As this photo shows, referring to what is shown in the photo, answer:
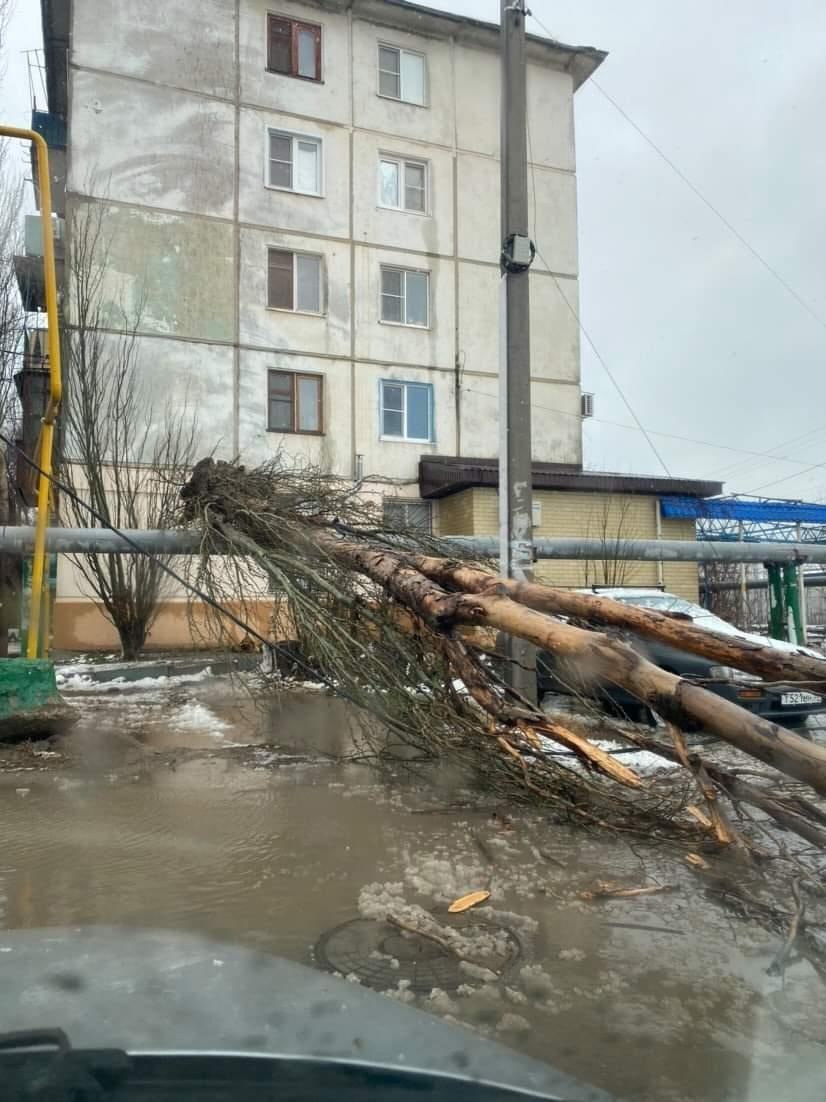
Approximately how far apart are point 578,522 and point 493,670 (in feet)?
45.3

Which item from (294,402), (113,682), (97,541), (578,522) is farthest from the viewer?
(578,522)

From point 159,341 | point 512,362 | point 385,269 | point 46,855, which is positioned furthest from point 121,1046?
point 385,269

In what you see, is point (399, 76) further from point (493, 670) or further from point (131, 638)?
point (493, 670)

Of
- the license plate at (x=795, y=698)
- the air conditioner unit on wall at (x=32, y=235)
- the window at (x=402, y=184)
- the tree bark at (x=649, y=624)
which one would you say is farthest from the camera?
the window at (x=402, y=184)

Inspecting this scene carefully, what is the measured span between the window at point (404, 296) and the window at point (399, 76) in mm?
4383

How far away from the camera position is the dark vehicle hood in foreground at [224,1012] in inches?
58.4

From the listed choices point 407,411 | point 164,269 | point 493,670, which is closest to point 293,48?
point 164,269

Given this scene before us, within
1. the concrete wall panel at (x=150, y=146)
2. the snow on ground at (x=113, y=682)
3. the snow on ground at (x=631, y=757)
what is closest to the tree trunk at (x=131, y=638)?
the snow on ground at (x=113, y=682)

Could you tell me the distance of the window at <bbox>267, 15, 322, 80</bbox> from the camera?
19422 millimetres

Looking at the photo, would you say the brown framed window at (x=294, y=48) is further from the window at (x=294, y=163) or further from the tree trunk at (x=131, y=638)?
the tree trunk at (x=131, y=638)

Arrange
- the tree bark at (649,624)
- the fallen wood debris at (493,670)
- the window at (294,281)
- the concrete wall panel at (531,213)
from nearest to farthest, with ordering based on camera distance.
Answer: the tree bark at (649,624) → the fallen wood debris at (493,670) → the window at (294,281) → the concrete wall panel at (531,213)

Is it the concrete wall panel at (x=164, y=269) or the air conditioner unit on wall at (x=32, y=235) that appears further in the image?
the concrete wall panel at (x=164, y=269)

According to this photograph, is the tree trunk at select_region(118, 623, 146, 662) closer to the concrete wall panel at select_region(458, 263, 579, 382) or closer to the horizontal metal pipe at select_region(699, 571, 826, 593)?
the concrete wall panel at select_region(458, 263, 579, 382)

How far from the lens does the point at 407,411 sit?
774 inches
